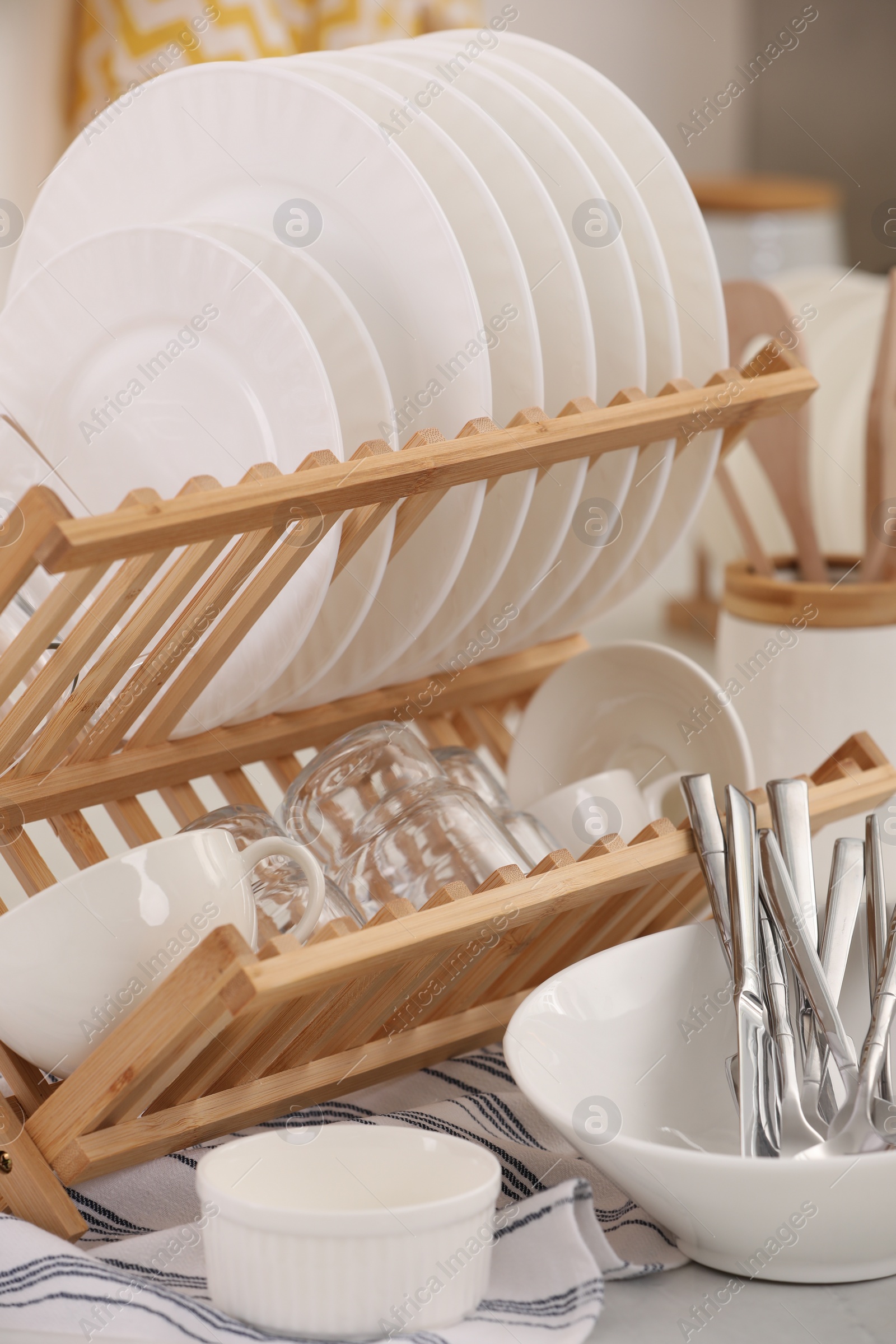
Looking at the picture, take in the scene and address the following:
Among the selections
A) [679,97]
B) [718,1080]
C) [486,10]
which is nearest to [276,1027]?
[718,1080]

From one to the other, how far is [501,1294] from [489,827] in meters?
0.24

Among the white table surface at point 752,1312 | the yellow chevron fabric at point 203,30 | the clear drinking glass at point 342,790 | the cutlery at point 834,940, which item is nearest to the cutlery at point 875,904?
the cutlery at point 834,940

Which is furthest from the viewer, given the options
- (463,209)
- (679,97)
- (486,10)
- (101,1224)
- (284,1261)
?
(679,97)

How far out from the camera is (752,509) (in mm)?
1451

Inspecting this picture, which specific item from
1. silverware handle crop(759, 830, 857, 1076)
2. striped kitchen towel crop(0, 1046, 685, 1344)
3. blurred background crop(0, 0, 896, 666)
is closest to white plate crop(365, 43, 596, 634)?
silverware handle crop(759, 830, 857, 1076)

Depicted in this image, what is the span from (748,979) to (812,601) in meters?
0.38

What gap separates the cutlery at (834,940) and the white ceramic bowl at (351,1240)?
0.18m

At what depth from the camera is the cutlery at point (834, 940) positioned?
0.62 metres

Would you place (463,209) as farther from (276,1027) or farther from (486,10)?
(486,10)

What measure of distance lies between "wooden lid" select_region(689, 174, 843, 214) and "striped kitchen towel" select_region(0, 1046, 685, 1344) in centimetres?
→ 184

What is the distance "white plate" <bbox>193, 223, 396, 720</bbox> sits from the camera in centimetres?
69

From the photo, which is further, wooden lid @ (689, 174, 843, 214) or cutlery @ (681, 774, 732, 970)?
wooden lid @ (689, 174, 843, 214)

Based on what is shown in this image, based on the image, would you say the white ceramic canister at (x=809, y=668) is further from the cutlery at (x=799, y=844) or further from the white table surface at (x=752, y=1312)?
the white table surface at (x=752, y=1312)

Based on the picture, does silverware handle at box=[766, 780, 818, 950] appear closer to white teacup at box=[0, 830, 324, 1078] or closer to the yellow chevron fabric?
white teacup at box=[0, 830, 324, 1078]
